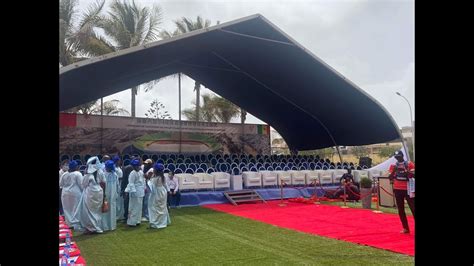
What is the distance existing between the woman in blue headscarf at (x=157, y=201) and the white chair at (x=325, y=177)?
7221 millimetres

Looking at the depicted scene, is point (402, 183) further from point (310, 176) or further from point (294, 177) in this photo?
point (310, 176)

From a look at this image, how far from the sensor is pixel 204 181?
11766mm

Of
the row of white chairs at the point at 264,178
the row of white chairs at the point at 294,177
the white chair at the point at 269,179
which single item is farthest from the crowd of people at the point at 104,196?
the white chair at the point at 269,179

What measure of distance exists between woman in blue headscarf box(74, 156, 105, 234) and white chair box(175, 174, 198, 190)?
12.6ft

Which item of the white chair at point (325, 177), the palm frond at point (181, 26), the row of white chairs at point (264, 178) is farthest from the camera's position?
the palm frond at point (181, 26)

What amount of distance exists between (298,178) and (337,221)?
5080mm

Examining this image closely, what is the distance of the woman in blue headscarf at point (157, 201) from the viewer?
7.80 m

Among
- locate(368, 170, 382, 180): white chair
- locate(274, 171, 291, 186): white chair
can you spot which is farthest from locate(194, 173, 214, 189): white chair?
locate(368, 170, 382, 180): white chair

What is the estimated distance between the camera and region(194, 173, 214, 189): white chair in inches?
460

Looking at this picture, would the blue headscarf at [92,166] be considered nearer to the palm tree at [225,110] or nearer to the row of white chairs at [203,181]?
the row of white chairs at [203,181]

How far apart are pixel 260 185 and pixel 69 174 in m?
6.57
